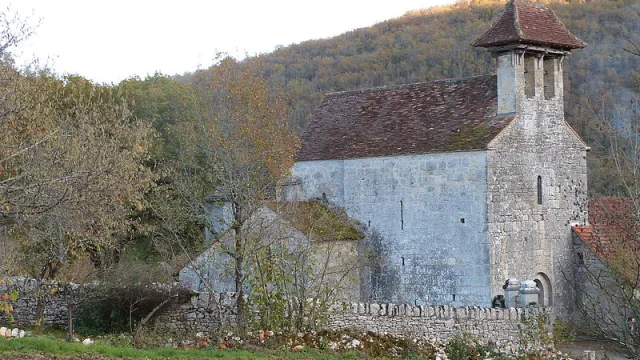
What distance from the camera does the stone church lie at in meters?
26.5

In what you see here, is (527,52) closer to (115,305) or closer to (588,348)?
(588,348)

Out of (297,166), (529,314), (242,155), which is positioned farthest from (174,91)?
(529,314)

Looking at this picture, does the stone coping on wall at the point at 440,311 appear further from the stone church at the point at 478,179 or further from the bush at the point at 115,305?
the bush at the point at 115,305

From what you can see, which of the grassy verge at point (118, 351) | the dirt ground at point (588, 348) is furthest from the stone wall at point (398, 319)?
the grassy verge at point (118, 351)

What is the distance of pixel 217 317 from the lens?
2191 cm

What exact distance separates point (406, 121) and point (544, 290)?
7290 millimetres

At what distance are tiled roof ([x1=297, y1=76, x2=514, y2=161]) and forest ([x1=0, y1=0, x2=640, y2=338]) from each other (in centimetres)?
189

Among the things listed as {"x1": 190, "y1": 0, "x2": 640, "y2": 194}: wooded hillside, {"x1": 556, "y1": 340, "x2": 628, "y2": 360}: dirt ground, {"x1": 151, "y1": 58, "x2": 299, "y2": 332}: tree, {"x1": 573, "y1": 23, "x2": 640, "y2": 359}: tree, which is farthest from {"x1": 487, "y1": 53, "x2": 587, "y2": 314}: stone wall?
{"x1": 190, "y1": 0, "x2": 640, "y2": 194}: wooded hillside

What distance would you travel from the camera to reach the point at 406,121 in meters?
29.3

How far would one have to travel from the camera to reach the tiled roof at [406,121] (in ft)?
89.6

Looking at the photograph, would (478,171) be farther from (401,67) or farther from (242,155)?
(401,67)

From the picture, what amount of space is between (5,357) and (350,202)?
55.2 ft

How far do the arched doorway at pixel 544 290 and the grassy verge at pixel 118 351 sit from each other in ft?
40.8

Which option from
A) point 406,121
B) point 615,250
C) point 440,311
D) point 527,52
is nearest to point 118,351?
point 440,311
